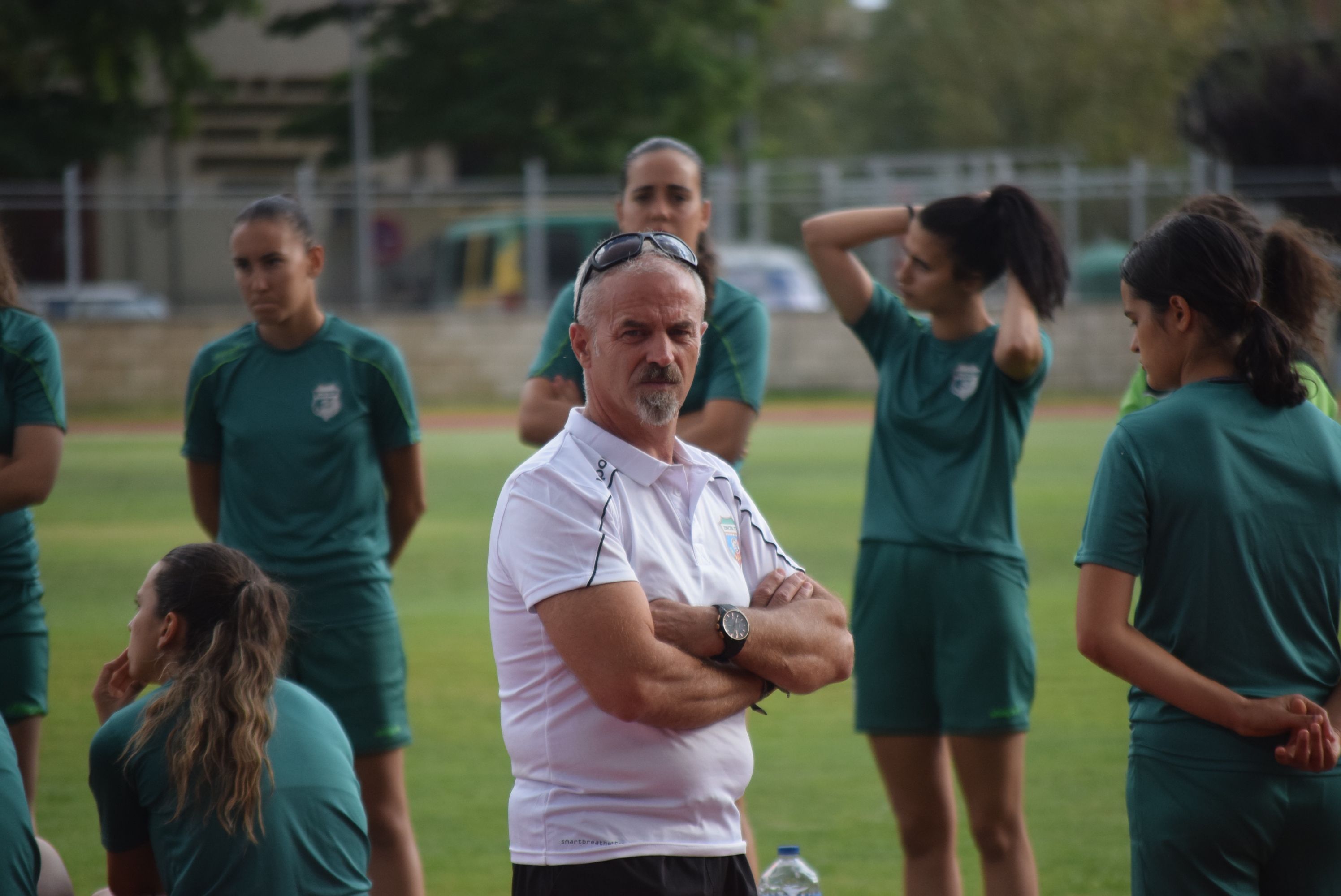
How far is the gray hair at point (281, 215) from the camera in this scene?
4.88 m

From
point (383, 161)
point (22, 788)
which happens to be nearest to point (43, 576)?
point (22, 788)

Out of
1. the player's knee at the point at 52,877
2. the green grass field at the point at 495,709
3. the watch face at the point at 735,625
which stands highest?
the watch face at the point at 735,625

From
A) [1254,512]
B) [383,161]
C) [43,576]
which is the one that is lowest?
[43,576]

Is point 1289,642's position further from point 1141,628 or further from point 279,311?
point 279,311

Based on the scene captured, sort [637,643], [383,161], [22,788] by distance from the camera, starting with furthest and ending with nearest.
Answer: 1. [383,161]
2. [22,788]
3. [637,643]

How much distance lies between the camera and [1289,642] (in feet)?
10.0

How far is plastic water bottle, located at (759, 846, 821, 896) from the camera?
166 inches

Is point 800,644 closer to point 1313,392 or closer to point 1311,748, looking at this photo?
point 1311,748

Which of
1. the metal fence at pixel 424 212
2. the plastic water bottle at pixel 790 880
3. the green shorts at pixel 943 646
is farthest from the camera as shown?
the metal fence at pixel 424 212

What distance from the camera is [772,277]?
29.8 metres

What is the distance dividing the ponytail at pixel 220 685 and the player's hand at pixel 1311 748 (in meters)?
2.10

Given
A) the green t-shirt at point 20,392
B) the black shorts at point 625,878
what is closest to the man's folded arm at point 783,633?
the black shorts at point 625,878

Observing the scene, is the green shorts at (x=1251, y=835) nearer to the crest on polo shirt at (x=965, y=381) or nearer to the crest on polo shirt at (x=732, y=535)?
the crest on polo shirt at (x=732, y=535)

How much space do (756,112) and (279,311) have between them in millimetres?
49313
